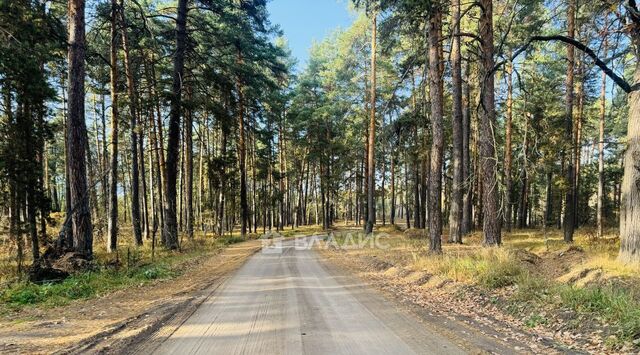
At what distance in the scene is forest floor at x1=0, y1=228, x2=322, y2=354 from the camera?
5020 mm

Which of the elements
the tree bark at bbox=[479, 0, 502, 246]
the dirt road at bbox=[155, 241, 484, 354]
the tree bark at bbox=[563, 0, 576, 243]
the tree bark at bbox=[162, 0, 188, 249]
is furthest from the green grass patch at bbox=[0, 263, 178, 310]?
the tree bark at bbox=[563, 0, 576, 243]

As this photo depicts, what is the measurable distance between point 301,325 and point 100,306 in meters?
4.02

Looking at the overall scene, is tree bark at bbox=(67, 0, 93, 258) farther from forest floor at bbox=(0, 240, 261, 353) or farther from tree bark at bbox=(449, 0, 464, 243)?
tree bark at bbox=(449, 0, 464, 243)

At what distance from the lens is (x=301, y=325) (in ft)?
18.6

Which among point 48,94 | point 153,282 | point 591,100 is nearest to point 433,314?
point 153,282

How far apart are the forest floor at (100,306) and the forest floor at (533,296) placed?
430 cm

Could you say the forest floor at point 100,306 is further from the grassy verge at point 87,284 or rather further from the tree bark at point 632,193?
the tree bark at point 632,193

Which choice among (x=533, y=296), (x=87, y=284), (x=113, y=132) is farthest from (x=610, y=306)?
(x=113, y=132)

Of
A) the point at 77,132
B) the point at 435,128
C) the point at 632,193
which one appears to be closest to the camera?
the point at 632,193

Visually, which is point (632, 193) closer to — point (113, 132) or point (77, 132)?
point (77, 132)

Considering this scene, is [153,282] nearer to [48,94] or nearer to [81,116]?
[81,116]

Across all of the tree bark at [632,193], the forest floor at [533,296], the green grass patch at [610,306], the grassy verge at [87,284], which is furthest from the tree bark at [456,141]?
the grassy verge at [87,284]

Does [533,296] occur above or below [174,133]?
below

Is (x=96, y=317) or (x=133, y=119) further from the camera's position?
(x=133, y=119)
